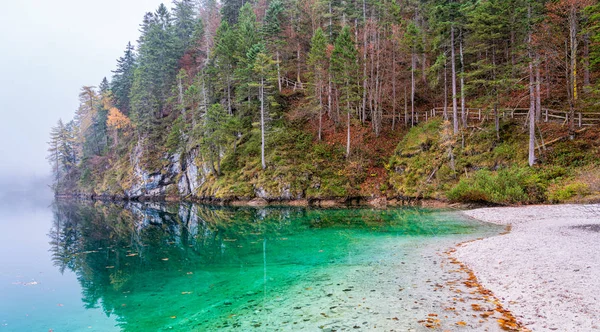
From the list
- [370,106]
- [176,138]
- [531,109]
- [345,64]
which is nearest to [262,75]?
[345,64]

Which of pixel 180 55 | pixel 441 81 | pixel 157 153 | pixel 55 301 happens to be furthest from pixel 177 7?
pixel 55 301

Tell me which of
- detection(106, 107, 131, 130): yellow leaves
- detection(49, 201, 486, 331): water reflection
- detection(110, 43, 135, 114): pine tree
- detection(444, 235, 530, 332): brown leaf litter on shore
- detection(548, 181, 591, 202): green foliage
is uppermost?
detection(110, 43, 135, 114): pine tree

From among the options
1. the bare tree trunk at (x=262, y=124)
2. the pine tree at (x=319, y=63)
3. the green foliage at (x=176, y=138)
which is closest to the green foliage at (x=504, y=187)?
the pine tree at (x=319, y=63)

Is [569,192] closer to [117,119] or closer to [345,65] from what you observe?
[345,65]

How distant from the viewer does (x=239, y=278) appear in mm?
10727

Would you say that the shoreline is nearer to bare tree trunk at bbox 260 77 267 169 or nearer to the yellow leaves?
bare tree trunk at bbox 260 77 267 169

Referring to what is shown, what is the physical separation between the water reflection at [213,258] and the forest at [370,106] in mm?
8127

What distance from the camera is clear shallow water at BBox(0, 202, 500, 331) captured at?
7301mm

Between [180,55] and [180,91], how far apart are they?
11.9 meters

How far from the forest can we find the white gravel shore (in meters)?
9.84

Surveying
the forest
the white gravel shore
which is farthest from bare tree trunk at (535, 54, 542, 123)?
the white gravel shore

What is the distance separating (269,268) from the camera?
1167cm

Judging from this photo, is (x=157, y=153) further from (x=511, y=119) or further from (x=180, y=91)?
(x=511, y=119)

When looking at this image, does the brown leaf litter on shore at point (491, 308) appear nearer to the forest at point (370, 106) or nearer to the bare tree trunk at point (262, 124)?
the forest at point (370, 106)
